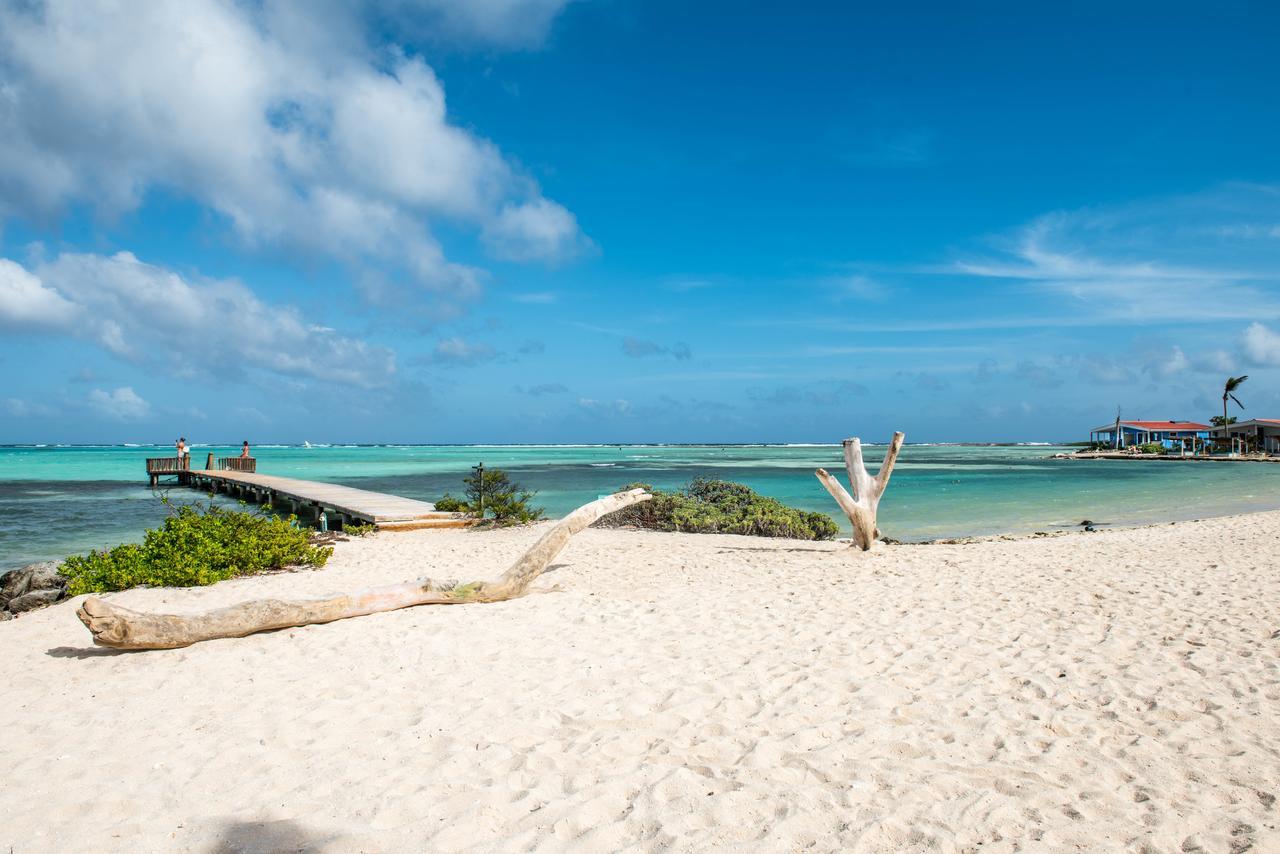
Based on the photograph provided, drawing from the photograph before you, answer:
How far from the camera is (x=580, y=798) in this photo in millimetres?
3811

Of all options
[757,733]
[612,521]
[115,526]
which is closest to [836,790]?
[757,733]

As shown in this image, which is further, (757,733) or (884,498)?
(884,498)

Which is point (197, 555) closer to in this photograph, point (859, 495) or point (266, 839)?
point (266, 839)

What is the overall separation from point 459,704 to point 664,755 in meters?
1.70

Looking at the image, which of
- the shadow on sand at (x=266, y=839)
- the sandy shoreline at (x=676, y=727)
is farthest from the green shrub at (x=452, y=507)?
the shadow on sand at (x=266, y=839)

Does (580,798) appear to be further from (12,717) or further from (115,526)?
(115,526)

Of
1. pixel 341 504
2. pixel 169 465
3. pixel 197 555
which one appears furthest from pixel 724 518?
pixel 169 465

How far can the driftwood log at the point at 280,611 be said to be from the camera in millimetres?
6367

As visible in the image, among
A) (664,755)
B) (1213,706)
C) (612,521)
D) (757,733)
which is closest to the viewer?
(664,755)

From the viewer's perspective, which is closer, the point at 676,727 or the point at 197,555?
the point at 676,727

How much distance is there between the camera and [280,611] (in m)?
7.10

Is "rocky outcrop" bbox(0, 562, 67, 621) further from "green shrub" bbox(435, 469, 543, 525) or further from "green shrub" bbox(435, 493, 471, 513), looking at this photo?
"green shrub" bbox(435, 493, 471, 513)

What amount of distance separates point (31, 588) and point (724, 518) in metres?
12.8

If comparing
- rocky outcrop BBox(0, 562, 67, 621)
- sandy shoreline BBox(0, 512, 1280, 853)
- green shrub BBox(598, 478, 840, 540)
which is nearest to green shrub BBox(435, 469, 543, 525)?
green shrub BBox(598, 478, 840, 540)
